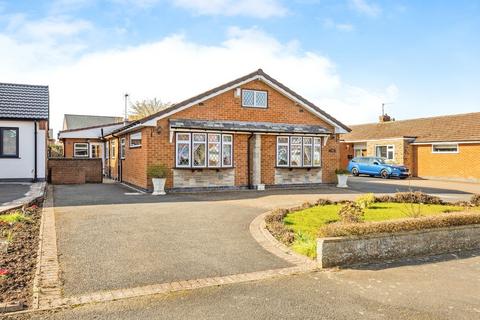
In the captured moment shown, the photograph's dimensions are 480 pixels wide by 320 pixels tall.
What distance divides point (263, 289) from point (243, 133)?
43.7ft

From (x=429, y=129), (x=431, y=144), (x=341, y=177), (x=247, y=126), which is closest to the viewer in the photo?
(x=247, y=126)

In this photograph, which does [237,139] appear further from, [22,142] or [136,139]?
[22,142]

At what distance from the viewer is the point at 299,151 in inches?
793

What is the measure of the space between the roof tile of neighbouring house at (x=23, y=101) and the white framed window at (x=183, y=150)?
710cm

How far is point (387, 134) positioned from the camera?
3438cm

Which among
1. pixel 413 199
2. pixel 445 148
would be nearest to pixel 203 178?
pixel 413 199

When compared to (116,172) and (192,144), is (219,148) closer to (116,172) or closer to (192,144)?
(192,144)

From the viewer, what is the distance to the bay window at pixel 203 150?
17.4m

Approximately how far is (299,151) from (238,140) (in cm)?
340

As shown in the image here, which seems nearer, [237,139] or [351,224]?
[351,224]

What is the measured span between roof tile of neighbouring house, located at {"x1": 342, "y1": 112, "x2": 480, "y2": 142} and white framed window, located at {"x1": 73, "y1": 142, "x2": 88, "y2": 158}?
76.5 ft

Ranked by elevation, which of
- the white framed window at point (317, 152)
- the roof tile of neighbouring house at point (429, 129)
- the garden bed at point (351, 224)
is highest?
the roof tile of neighbouring house at point (429, 129)

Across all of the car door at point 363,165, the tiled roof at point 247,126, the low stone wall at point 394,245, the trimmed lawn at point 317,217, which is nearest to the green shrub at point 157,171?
the tiled roof at point 247,126

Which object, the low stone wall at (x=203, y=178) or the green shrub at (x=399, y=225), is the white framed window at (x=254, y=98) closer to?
the low stone wall at (x=203, y=178)
